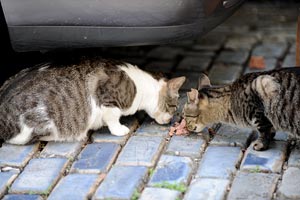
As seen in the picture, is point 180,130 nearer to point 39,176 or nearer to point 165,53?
point 39,176

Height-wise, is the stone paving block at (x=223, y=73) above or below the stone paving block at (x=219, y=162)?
below

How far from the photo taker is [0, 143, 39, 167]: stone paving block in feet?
15.6

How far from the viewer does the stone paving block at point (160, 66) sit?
6.44 m

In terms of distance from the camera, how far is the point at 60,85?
16.7 feet

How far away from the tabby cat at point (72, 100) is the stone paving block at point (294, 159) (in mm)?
1132

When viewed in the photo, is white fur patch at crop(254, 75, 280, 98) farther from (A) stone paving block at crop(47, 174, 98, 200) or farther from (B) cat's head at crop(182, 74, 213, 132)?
(A) stone paving block at crop(47, 174, 98, 200)

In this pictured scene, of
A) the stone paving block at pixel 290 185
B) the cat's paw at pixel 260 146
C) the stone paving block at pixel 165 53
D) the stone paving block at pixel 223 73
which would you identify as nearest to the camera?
the stone paving block at pixel 290 185

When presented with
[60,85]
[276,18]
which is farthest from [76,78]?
[276,18]

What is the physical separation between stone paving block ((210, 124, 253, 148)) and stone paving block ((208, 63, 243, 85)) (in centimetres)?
92

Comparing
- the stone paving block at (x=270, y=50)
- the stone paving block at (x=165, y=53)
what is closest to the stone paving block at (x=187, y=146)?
the stone paving block at (x=165, y=53)

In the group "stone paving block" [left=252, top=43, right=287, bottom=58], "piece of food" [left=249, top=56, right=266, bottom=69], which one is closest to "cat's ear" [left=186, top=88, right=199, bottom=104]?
"piece of food" [left=249, top=56, right=266, bottom=69]

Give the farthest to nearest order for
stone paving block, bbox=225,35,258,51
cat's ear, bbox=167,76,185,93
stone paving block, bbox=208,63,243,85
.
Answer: stone paving block, bbox=225,35,258,51 → stone paving block, bbox=208,63,243,85 → cat's ear, bbox=167,76,185,93

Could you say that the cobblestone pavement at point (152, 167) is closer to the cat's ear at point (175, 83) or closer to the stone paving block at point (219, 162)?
the stone paving block at point (219, 162)

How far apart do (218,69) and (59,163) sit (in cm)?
235
